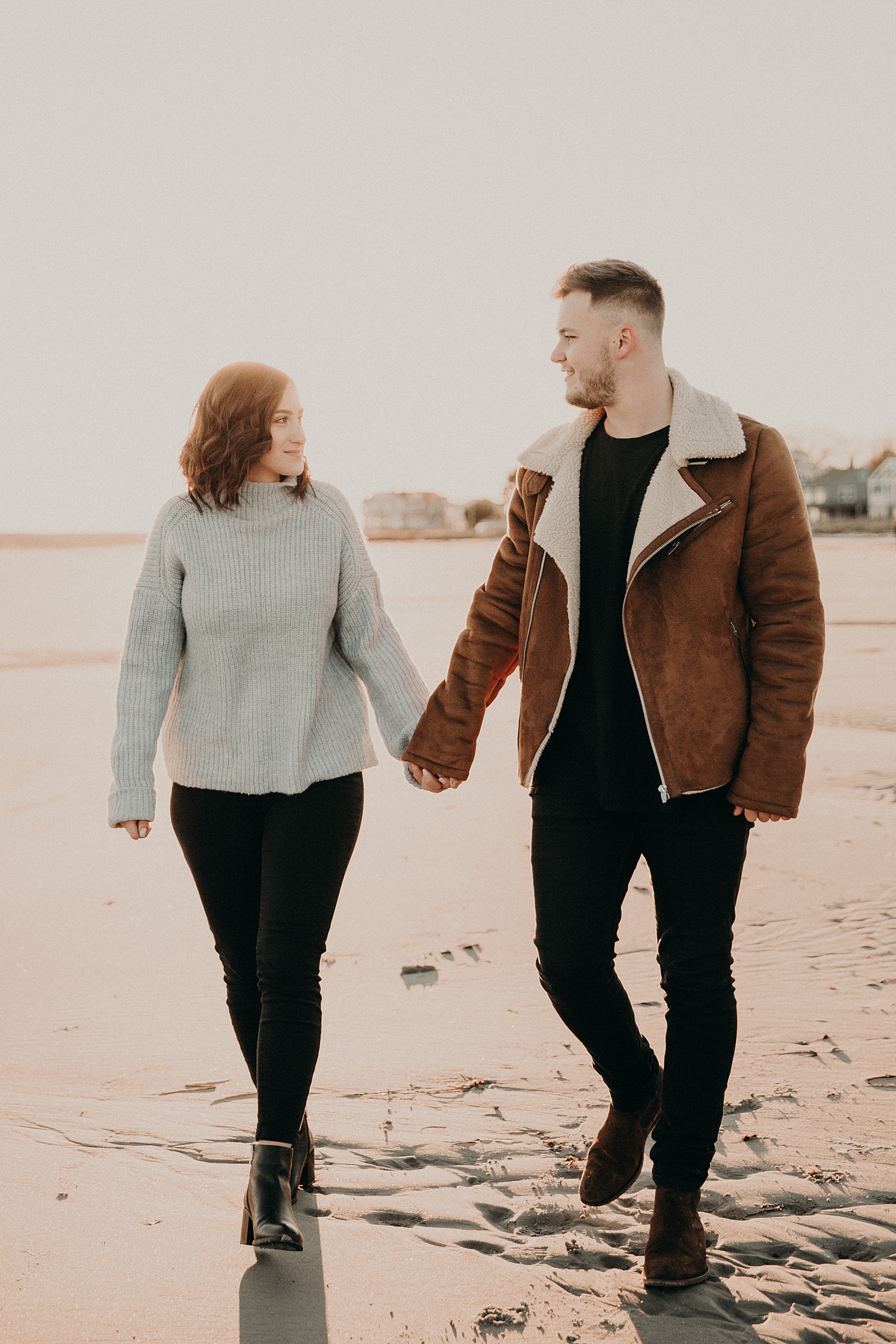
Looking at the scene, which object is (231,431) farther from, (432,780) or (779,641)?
(779,641)

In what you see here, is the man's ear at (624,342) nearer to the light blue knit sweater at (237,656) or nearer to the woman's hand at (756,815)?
the light blue knit sweater at (237,656)

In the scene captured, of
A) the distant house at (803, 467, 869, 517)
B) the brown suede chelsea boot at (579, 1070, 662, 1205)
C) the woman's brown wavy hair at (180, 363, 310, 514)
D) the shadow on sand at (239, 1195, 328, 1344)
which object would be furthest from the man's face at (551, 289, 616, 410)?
the distant house at (803, 467, 869, 517)

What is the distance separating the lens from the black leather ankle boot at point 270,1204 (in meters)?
2.66

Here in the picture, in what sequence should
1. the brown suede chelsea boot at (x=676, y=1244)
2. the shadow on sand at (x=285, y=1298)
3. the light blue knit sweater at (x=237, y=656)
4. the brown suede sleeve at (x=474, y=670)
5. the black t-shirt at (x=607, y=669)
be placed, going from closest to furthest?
1. the shadow on sand at (x=285, y=1298)
2. the brown suede chelsea boot at (x=676, y=1244)
3. the black t-shirt at (x=607, y=669)
4. the light blue knit sweater at (x=237, y=656)
5. the brown suede sleeve at (x=474, y=670)

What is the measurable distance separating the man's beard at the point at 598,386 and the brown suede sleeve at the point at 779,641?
39cm

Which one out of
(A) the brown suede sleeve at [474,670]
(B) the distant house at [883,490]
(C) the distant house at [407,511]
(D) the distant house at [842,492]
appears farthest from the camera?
(C) the distant house at [407,511]

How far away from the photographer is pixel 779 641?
2.76m

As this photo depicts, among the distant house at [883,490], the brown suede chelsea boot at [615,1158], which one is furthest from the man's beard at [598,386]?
the distant house at [883,490]

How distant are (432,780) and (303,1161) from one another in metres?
1.01

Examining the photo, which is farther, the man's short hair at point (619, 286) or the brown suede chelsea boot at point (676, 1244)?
the man's short hair at point (619, 286)

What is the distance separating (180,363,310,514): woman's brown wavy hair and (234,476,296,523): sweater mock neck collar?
0.04m

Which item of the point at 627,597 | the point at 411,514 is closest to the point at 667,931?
the point at 627,597

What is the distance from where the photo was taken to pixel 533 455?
3100 millimetres

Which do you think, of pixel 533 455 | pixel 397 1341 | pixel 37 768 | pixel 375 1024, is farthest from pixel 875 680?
pixel 397 1341
